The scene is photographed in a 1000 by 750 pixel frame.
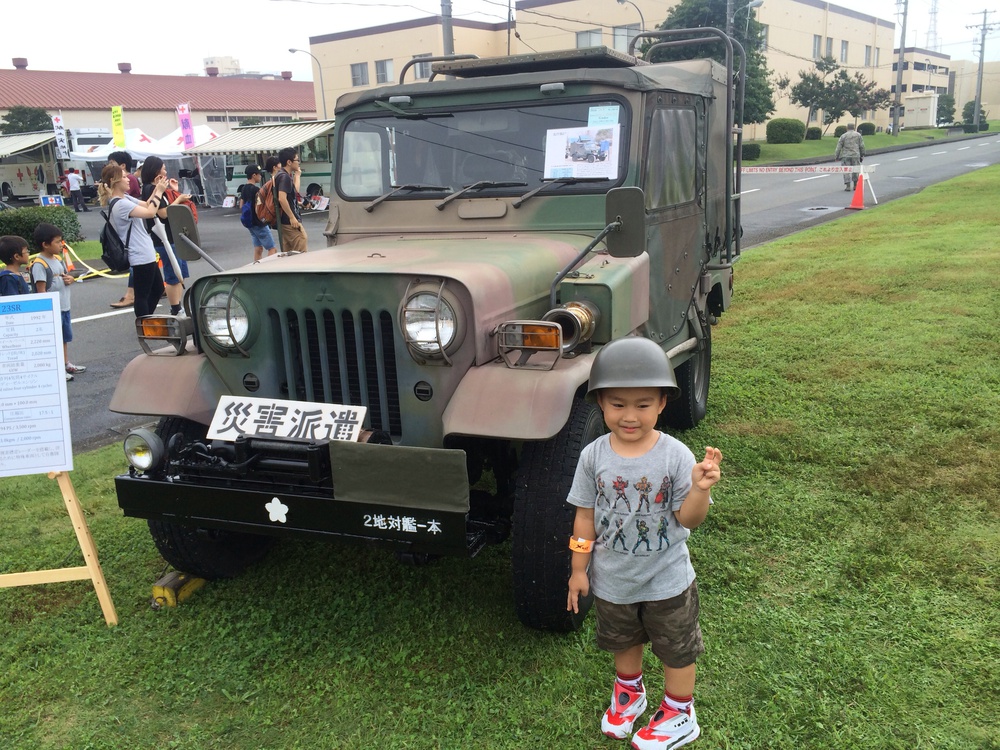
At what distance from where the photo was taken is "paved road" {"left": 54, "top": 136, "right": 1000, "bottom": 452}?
6781mm

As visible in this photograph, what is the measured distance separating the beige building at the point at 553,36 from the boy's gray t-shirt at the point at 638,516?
1521 inches

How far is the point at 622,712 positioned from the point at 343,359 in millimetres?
1637

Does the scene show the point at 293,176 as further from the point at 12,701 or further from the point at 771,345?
the point at 12,701

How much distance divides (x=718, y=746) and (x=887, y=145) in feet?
154

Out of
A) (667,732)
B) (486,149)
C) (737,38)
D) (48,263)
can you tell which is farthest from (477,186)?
(737,38)

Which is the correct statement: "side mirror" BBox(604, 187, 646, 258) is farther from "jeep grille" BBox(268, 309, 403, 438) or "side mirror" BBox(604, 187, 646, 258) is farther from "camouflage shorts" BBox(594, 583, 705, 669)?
"camouflage shorts" BBox(594, 583, 705, 669)

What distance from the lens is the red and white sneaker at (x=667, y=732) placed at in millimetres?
2754

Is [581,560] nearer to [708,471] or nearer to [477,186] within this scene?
[708,471]

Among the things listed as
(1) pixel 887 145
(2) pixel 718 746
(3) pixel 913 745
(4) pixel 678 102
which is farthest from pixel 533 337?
(1) pixel 887 145

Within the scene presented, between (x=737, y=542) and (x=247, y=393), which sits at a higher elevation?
(x=247, y=393)

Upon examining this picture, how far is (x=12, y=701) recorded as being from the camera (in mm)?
3184

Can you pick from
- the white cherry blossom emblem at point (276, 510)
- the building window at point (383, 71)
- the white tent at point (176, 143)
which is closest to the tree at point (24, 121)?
the white tent at point (176, 143)

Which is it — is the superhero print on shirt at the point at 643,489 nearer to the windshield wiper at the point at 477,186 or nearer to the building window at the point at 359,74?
the windshield wiper at the point at 477,186

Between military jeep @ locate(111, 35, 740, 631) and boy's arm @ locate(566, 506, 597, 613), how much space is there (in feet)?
1.08
